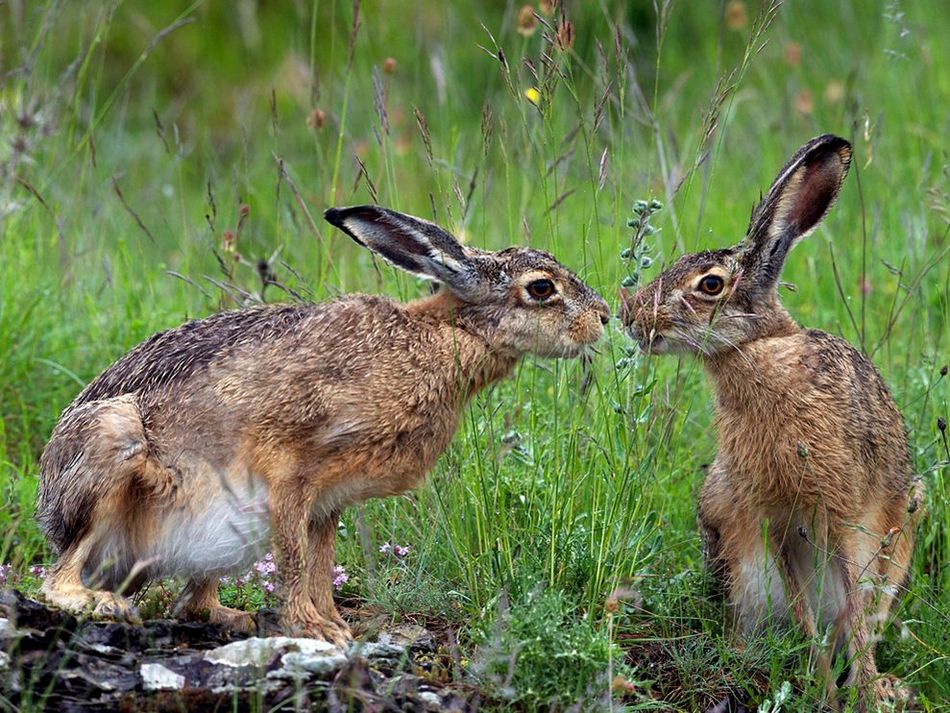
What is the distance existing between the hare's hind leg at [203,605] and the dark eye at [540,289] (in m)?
1.64

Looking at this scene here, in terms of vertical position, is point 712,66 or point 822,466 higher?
point 712,66

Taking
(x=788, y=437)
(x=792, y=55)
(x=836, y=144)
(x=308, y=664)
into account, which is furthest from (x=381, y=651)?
(x=792, y=55)

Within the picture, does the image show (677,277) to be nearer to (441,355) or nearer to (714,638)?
(441,355)

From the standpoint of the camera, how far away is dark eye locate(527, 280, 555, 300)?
19.5ft

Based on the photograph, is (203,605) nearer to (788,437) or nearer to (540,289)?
(540,289)

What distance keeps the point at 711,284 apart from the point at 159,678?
2703mm

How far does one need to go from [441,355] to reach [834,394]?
1.56 m

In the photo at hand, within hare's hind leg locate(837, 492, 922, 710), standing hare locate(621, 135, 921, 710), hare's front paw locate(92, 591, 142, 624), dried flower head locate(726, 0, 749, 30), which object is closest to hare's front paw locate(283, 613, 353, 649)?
hare's front paw locate(92, 591, 142, 624)

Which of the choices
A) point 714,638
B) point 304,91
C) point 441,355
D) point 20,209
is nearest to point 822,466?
point 714,638

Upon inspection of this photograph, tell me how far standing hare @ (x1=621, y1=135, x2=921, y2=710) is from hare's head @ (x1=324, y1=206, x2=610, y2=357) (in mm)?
220

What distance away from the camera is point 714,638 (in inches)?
229

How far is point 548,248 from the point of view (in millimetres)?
6492

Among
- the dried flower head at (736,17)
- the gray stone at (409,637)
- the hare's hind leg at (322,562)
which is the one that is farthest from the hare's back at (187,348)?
the dried flower head at (736,17)

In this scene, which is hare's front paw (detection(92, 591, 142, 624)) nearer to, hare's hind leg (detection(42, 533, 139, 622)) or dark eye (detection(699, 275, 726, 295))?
hare's hind leg (detection(42, 533, 139, 622))
